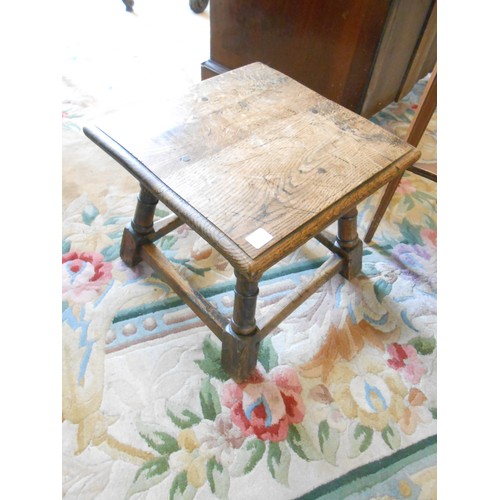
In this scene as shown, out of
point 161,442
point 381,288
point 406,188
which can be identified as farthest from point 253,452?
point 406,188

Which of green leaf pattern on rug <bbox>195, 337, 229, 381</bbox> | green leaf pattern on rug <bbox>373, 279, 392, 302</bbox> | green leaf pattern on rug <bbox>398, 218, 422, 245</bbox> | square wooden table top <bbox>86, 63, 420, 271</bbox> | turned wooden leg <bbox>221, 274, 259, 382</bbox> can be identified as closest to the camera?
square wooden table top <bbox>86, 63, 420, 271</bbox>

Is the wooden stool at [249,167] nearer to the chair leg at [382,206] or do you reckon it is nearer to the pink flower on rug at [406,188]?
the chair leg at [382,206]

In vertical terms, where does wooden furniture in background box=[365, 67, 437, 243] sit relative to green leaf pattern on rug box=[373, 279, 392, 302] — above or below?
above

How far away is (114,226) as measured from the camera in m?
1.01

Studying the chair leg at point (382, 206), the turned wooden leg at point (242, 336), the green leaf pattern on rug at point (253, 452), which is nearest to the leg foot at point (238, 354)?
the turned wooden leg at point (242, 336)

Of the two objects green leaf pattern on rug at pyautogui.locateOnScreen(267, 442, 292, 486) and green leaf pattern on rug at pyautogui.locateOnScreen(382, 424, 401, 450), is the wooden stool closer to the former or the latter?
green leaf pattern on rug at pyautogui.locateOnScreen(267, 442, 292, 486)

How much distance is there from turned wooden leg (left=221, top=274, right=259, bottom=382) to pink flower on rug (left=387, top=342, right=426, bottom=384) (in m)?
0.29

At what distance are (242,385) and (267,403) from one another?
6 centimetres

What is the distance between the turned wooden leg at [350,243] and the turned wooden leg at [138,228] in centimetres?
39

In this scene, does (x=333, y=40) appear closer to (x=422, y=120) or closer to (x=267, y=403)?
(x=422, y=120)

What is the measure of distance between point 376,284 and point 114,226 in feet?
2.14

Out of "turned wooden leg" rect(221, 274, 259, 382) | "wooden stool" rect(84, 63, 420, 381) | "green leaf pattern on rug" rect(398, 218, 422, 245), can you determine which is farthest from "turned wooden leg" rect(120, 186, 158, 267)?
"green leaf pattern on rug" rect(398, 218, 422, 245)

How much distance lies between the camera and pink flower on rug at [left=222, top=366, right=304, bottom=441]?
71cm

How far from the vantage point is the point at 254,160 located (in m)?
0.61
